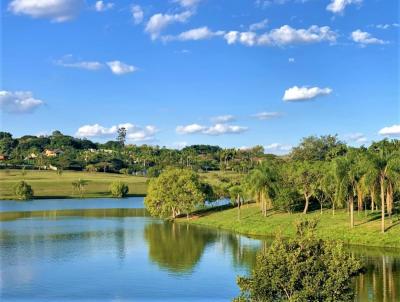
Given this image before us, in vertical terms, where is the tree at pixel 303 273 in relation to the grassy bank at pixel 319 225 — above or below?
above

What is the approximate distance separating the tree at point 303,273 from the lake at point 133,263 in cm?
1707

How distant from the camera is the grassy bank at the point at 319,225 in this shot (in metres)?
72.9

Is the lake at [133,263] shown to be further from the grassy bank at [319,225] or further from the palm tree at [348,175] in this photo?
the palm tree at [348,175]

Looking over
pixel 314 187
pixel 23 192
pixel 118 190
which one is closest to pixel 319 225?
pixel 314 187

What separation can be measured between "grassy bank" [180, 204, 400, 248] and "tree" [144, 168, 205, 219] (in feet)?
11.7

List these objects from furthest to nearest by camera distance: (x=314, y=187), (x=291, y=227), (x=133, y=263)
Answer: (x=314, y=187) → (x=291, y=227) → (x=133, y=263)

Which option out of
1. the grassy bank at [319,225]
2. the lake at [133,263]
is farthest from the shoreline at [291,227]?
the lake at [133,263]

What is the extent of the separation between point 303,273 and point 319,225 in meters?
55.2

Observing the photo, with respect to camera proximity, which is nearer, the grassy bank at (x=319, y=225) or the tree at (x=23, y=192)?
the grassy bank at (x=319, y=225)

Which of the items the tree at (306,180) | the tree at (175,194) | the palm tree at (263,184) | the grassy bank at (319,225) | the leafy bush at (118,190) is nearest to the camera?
the grassy bank at (319,225)

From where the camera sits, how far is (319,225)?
273 ft

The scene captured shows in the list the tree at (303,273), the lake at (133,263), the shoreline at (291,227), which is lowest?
the lake at (133,263)

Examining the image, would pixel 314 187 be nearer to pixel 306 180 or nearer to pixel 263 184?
pixel 306 180

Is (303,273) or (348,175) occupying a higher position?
(348,175)
